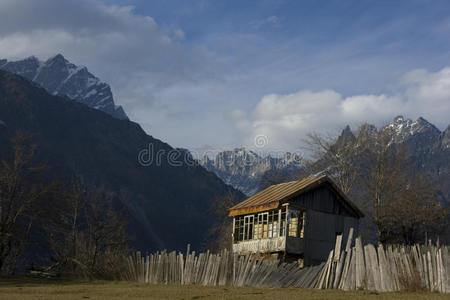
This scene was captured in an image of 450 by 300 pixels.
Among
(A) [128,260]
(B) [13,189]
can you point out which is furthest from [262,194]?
(B) [13,189]

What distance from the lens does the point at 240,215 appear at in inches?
1660

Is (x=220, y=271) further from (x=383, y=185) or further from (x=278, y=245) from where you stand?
(x=383, y=185)

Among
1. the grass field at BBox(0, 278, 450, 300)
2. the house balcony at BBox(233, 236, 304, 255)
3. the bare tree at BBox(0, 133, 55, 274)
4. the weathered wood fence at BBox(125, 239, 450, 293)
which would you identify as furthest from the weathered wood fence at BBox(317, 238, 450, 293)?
the bare tree at BBox(0, 133, 55, 274)

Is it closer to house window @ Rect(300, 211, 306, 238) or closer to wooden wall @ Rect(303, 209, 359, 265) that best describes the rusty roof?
wooden wall @ Rect(303, 209, 359, 265)

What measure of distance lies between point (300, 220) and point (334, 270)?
15026 mm

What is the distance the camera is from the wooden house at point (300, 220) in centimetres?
3747

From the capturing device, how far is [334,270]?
2414 centimetres

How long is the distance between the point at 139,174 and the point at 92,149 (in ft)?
54.1

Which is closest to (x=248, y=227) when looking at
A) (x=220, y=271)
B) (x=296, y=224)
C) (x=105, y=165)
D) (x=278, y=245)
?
(x=296, y=224)

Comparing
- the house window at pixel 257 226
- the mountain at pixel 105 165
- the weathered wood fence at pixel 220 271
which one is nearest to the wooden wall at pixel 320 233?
the house window at pixel 257 226

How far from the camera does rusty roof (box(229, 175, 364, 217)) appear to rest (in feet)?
123

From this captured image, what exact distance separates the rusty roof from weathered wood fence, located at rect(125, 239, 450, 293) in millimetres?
8745

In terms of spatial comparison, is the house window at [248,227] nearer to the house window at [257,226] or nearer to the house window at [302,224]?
the house window at [257,226]

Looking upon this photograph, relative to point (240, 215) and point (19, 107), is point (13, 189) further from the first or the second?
point (19, 107)
